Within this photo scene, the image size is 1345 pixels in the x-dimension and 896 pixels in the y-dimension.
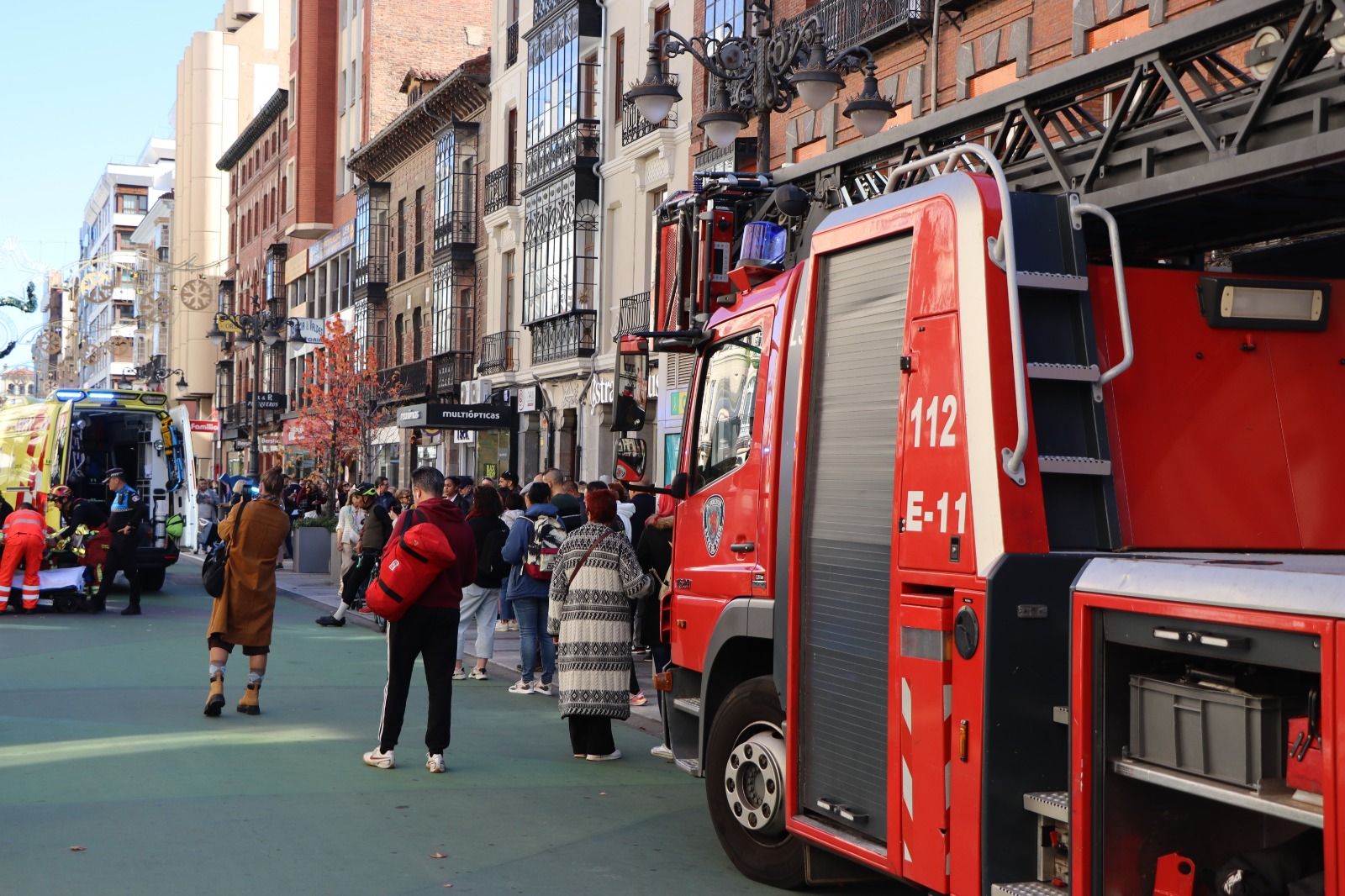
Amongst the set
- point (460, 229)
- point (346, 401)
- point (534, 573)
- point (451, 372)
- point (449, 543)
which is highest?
point (460, 229)

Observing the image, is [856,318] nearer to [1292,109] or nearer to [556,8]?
[1292,109]

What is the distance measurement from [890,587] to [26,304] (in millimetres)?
47826

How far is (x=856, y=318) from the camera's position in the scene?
21.0ft

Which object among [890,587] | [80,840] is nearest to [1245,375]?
[890,587]

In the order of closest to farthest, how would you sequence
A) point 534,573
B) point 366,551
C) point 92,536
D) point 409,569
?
point 409,569
point 534,573
point 366,551
point 92,536

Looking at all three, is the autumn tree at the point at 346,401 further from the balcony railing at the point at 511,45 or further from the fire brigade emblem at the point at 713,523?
the fire brigade emblem at the point at 713,523

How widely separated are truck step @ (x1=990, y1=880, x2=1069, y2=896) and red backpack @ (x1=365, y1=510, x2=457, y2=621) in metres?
5.10

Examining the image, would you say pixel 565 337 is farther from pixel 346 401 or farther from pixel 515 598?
pixel 515 598

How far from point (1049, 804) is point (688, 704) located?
3.21 metres

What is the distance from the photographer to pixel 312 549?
30422 mm

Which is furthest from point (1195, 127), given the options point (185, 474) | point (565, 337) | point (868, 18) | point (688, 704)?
point (565, 337)

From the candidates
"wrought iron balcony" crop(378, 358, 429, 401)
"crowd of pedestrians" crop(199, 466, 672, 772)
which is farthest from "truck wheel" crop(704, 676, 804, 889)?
"wrought iron balcony" crop(378, 358, 429, 401)

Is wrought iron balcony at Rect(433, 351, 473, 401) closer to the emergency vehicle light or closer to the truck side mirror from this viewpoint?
the truck side mirror

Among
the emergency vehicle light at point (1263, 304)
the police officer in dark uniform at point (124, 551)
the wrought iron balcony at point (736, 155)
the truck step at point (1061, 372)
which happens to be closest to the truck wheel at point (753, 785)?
the truck step at point (1061, 372)
